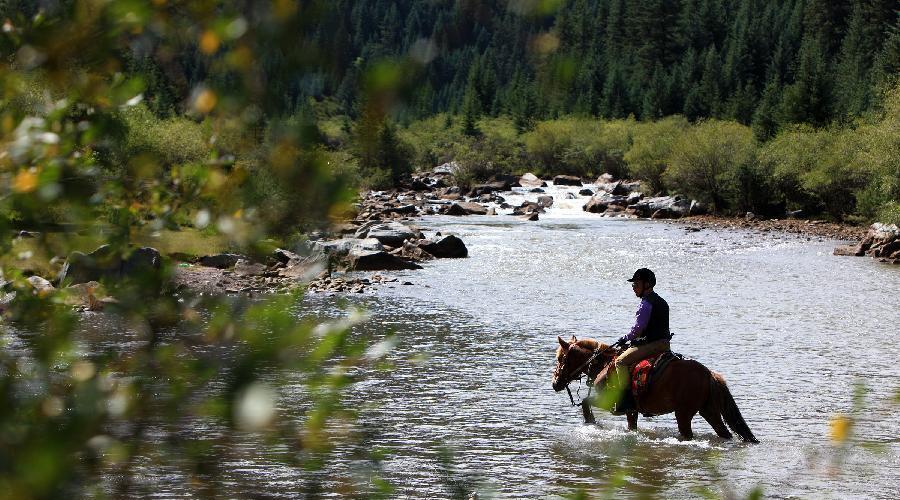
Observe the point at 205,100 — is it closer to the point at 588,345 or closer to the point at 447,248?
the point at 588,345

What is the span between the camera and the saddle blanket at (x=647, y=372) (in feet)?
54.5

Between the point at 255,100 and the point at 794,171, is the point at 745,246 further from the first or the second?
the point at 255,100

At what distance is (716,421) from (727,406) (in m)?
0.37

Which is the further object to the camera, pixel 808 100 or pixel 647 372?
pixel 808 100

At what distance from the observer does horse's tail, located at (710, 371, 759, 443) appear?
661 inches

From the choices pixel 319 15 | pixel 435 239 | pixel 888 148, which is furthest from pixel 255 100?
pixel 888 148

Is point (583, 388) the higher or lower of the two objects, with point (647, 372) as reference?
lower

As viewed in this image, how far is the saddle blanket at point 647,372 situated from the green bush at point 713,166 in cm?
5912

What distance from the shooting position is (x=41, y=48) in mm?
2500

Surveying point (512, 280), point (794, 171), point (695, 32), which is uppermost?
point (695, 32)

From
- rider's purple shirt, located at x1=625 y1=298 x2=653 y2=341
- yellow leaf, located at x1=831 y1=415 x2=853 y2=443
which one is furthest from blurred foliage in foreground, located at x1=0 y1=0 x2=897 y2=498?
rider's purple shirt, located at x1=625 y1=298 x2=653 y2=341

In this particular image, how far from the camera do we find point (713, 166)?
251ft

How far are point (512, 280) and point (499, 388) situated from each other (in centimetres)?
1907

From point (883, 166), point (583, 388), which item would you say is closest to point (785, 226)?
point (883, 166)
